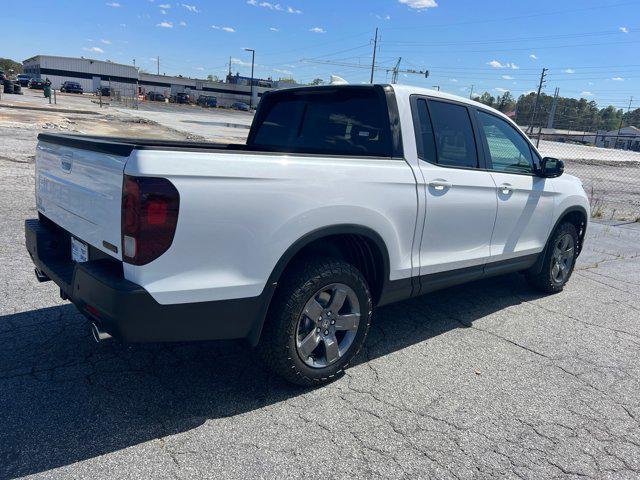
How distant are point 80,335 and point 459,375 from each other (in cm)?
284

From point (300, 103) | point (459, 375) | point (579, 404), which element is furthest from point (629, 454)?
point (300, 103)

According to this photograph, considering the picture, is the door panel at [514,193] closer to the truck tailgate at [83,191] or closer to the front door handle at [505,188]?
the front door handle at [505,188]

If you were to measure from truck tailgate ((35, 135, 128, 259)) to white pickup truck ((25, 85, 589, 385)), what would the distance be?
0.6 inches

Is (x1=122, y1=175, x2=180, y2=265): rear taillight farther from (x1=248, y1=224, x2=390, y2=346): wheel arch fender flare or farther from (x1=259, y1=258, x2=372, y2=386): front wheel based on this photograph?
(x1=259, y1=258, x2=372, y2=386): front wheel

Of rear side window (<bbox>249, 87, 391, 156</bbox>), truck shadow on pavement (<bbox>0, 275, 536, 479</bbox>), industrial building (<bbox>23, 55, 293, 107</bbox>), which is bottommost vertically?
truck shadow on pavement (<bbox>0, 275, 536, 479</bbox>)

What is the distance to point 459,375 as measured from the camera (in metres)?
3.62

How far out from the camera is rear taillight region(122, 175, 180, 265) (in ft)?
7.77

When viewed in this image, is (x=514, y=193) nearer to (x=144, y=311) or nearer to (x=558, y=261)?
(x=558, y=261)

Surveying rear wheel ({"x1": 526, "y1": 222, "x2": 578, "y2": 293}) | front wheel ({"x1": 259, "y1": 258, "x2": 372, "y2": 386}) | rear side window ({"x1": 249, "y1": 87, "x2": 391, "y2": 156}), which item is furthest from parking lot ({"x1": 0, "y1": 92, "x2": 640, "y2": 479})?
rear side window ({"x1": 249, "y1": 87, "x2": 391, "y2": 156})

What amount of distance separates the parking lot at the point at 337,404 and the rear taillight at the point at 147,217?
102 centimetres

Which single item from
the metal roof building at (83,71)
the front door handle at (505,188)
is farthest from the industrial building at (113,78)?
the front door handle at (505,188)

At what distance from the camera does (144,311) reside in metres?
2.45

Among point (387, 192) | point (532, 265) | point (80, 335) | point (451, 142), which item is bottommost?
point (80, 335)

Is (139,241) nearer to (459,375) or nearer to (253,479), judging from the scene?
(253,479)
